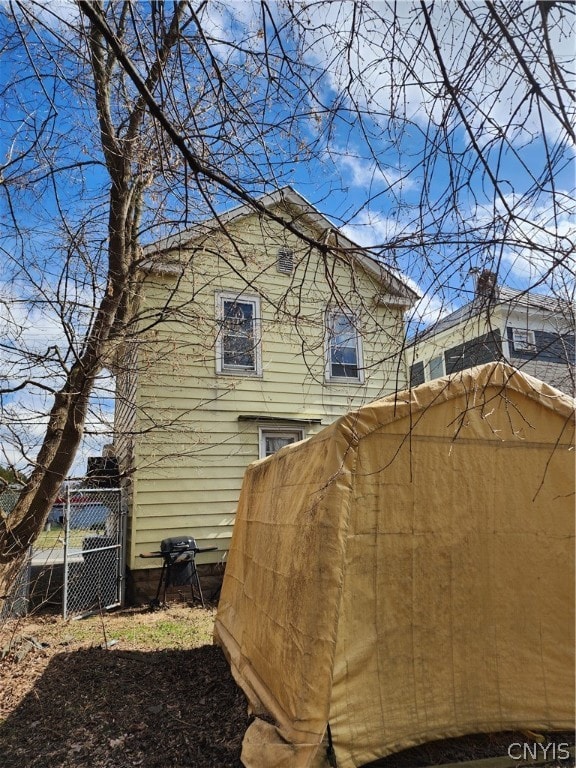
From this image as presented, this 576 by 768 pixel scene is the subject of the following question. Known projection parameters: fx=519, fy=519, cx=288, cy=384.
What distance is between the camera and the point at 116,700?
15.4 feet

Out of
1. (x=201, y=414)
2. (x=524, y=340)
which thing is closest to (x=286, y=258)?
(x=524, y=340)

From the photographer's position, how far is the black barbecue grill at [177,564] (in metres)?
8.38

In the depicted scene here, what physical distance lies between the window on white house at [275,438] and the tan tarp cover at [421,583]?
18.5ft

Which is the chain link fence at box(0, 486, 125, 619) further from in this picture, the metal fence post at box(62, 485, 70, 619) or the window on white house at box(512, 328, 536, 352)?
the window on white house at box(512, 328, 536, 352)

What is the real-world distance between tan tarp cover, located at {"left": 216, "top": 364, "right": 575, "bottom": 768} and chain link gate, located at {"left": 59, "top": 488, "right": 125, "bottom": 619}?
488 cm

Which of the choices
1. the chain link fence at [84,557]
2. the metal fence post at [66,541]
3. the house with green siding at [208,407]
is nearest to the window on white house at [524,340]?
the house with green siding at [208,407]

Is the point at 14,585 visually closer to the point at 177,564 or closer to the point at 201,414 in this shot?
the point at 177,564

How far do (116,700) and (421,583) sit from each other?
10.1 ft

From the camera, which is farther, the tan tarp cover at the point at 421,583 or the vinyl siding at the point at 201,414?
the vinyl siding at the point at 201,414

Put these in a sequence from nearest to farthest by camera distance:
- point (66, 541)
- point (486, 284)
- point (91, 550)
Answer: point (486, 284) → point (66, 541) → point (91, 550)

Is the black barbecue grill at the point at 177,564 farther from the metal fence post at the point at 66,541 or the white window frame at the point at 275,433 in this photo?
the white window frame at the point at 275,433

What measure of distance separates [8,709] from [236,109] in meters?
5.23

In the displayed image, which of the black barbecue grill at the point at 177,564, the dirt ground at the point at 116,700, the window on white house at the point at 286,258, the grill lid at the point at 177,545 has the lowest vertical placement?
the dirt ground at the point at 116,700

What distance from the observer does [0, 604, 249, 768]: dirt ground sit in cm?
374
